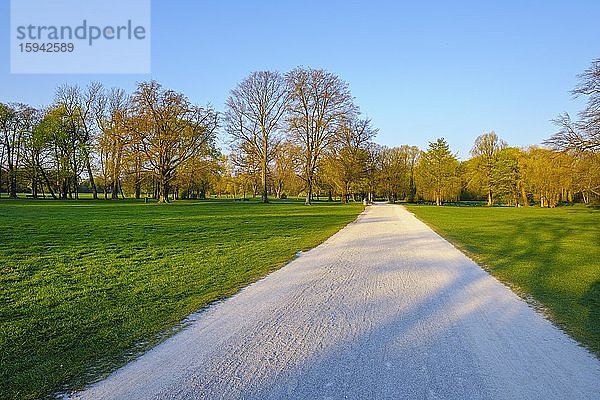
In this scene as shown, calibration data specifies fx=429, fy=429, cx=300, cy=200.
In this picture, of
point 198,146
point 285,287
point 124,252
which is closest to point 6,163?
point 198,146

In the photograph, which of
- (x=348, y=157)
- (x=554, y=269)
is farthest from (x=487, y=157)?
(x=554, y=269)

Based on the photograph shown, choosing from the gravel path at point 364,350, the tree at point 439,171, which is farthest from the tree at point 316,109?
the gravel path at point 364,350

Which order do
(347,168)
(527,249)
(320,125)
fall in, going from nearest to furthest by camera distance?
1. (527,249)
2. (320,125)
3. (347,168)

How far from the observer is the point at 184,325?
18.8 ft

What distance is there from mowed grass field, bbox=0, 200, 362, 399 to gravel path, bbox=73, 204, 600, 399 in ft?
1.73

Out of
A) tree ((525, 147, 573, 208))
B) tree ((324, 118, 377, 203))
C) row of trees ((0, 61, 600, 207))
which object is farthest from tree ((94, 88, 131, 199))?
tree ((525, 147, 573, 208))

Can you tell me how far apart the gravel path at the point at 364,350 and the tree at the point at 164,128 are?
1672 inches

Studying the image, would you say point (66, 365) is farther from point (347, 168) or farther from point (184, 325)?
point (347, 168)

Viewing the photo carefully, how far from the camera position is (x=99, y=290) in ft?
25.3

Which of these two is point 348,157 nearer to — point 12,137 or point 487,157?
point 487,157

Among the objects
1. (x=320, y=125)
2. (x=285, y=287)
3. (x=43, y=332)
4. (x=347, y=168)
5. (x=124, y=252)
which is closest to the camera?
(x=43, y=332)

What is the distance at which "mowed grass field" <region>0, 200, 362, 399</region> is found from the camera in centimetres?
448

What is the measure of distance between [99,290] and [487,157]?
72751 mm

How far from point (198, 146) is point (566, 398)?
50.7 metres
